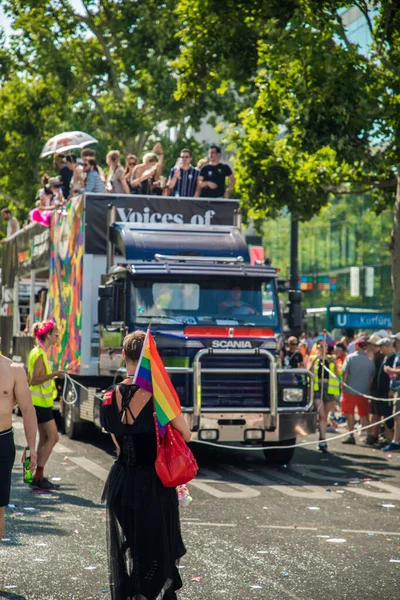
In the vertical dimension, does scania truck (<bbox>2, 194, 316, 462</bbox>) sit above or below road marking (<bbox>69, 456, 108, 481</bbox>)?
above

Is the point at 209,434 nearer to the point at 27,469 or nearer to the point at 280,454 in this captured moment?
the point at 280,454

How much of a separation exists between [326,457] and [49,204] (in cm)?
747

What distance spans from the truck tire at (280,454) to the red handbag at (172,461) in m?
8.97

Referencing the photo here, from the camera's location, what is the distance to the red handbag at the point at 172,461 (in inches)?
248

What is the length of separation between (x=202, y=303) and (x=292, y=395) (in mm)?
1703

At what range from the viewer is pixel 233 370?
14523 millimetres

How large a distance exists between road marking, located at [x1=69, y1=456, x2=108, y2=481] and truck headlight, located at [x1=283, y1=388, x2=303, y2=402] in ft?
8.30

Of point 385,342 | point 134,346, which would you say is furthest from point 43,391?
point 385,342

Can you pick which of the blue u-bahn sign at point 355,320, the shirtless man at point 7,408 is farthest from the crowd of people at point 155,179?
the blue u-bahn sign at point 355,320

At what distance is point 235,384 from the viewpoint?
14.6 meters

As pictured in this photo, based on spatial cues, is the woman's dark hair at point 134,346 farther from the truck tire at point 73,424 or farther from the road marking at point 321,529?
the truck tire at point 73,424

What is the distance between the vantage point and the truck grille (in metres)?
14.5

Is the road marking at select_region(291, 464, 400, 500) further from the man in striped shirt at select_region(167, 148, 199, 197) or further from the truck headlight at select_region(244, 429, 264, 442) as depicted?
the man in striped shirt at select_region(167, 148, 199, 197)

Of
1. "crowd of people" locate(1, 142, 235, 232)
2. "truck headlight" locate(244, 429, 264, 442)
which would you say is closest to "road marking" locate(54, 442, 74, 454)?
"truck headlight" locate(244, 429, 264, 442)
